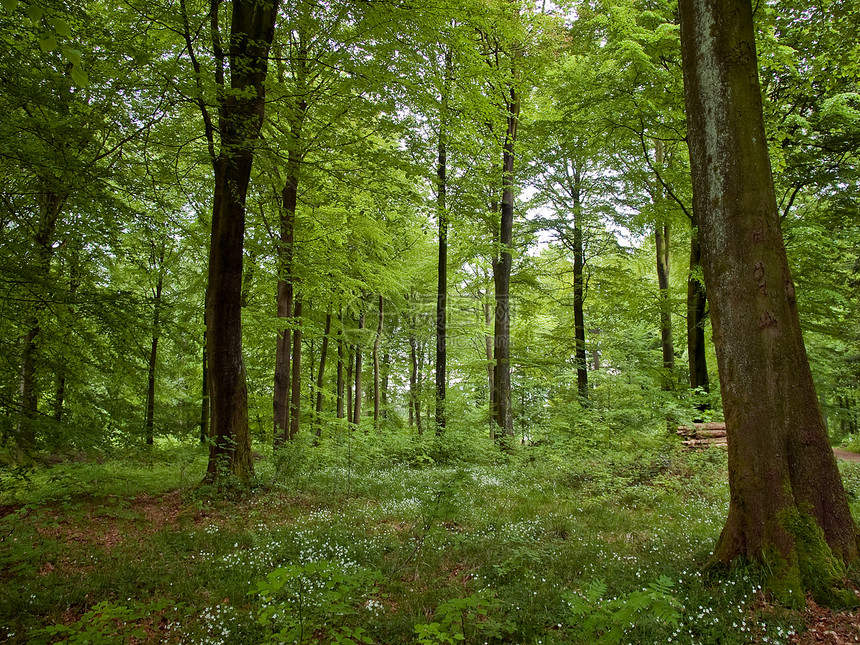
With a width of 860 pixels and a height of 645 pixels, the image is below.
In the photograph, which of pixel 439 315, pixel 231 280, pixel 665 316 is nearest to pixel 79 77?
pixel 231 280

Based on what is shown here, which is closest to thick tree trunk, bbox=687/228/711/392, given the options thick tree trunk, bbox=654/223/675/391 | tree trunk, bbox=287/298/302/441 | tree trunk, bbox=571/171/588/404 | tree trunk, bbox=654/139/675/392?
tree trunk, bbox=654/139/675/392

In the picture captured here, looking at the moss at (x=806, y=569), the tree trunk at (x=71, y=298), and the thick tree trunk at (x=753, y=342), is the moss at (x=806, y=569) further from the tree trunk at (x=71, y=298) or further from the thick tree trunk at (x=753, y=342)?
the tree trunk at (x=71, y=298)

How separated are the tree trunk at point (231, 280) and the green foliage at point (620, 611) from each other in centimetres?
638

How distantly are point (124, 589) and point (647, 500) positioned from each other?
763 centimetres

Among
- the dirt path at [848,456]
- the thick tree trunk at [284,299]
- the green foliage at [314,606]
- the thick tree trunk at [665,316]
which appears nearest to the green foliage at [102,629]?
the green foliage at [314,606]

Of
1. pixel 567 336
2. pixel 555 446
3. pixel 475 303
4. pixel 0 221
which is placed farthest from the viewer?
pixel 475 303

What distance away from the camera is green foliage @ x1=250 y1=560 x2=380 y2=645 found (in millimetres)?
3000

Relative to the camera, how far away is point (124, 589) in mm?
4480

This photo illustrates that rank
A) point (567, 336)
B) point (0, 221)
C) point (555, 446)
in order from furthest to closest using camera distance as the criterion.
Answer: point (567, 336) < point (555, 446) < point (0, 221)

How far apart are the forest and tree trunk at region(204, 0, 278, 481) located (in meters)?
0.05

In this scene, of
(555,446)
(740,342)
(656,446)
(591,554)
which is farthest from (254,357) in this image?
(740,342)

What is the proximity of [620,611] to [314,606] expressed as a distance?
97.0 inches

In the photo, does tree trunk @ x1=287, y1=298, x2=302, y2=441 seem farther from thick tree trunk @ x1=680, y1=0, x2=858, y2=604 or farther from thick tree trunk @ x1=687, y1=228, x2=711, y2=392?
thick tree trunk @ x1=680, y1=0, x2=858, y2=604

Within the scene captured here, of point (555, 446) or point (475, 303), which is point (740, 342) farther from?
point (475, 303)
